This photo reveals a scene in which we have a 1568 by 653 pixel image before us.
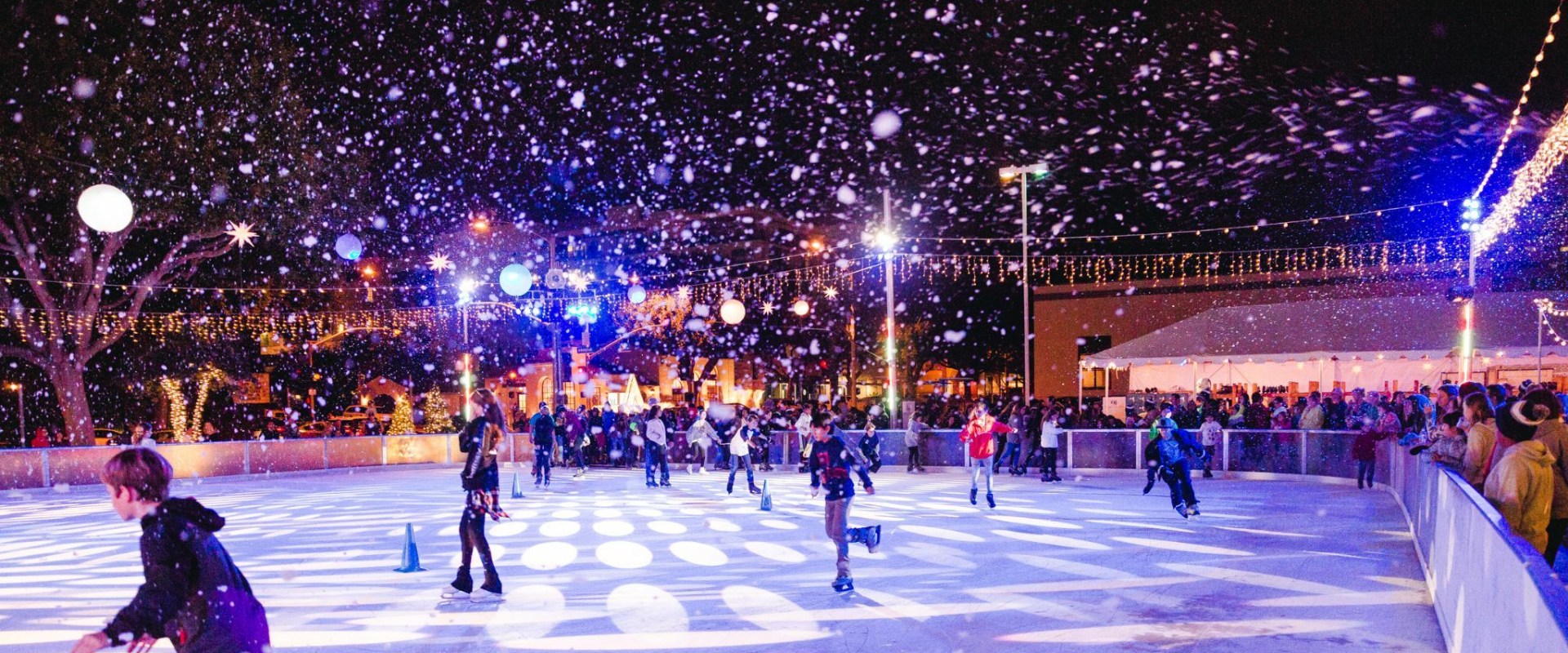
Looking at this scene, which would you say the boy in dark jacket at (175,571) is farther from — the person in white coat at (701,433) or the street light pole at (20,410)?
the street light pole at (20,410)

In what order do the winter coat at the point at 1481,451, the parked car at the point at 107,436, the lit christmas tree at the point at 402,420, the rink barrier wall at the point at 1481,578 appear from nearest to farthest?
the rink barrier wall at the point at 1481,578, the winter coat at the point at 1481,451, the parked car at the point at 107,436, the lit christmas tree at the point at 402,420

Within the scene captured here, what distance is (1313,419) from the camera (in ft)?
58.9

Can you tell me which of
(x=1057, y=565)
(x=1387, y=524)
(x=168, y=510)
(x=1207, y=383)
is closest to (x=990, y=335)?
(x=1207, y=383)

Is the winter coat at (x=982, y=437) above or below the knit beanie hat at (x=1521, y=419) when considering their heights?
below

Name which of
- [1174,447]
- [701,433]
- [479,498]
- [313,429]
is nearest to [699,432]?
[701,433]

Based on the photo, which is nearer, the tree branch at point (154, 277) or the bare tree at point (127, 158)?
the bare tree at point (127, 158)

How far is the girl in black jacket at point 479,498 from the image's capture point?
751 centimetres

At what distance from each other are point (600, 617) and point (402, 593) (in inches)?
74.7

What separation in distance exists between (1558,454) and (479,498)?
687cm

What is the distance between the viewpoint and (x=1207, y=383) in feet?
82.1

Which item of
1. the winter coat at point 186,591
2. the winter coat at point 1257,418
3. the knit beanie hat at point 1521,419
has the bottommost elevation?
the winter coat at point 1257,418

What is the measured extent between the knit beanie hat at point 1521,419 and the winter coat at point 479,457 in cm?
637

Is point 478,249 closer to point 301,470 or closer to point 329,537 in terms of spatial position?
point 301,470

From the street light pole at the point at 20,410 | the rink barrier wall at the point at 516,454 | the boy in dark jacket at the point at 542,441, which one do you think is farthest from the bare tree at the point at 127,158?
the boy in dark jacket at the point at 542,441
